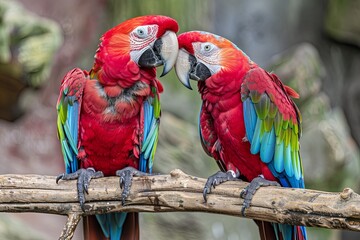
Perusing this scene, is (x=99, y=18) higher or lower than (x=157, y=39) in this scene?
higher

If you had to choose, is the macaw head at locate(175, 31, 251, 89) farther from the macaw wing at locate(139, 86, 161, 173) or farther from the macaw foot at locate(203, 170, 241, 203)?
the macaw foot at locate(203, 170, 241, 203)

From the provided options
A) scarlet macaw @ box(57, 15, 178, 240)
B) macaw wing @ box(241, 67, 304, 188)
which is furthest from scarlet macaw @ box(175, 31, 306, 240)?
scarlet macaw @ box(57, 15, 178, 240)

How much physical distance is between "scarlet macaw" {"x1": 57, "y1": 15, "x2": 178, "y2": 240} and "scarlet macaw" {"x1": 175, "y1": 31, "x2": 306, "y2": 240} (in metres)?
0.11

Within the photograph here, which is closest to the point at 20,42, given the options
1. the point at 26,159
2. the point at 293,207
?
the point at 26,159

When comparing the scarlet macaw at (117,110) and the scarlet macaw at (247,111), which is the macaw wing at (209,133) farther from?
the scarlet macaw at (117,110)

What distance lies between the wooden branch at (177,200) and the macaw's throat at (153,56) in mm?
416

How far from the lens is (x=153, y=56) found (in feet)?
7.95

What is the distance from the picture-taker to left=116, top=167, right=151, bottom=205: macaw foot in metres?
2.32

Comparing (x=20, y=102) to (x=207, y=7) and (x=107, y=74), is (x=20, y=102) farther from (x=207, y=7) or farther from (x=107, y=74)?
(x=107, y=74)

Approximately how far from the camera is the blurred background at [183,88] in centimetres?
444

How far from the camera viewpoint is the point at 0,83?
435 centimetres

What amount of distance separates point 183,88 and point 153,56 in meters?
2.67

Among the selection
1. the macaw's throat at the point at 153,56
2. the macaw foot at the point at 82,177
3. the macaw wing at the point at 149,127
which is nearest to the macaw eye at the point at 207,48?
the macaw's throat at the point at 153,56

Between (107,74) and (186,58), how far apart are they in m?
0.31
